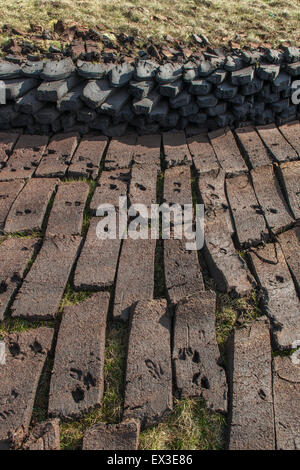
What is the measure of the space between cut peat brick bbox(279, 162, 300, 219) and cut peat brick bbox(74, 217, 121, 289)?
6.05 feet

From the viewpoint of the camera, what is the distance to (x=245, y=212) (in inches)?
167

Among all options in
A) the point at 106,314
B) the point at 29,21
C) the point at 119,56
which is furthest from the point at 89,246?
the point at 29,21

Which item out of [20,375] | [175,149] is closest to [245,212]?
[175,149]

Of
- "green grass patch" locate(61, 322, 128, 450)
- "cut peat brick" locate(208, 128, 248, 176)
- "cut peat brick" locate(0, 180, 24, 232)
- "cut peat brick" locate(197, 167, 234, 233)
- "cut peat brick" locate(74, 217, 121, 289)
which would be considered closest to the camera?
"green grass patch" locate(61, 322, 128, 450)

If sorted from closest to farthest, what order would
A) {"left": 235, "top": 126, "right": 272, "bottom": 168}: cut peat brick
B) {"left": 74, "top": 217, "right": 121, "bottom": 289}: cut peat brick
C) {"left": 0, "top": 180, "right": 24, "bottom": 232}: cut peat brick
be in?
{"left": 74, "top": 217, "right": 121, "bottom": 289}: cut peat brick, {"left": 0, "top": 180, "right": 24, "bottom": 232}: cut peat brick, {"left": 235, "top": 126, "right": 272, "bottom": 168}: cut peat brick

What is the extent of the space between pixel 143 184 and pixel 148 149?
71 centimetres

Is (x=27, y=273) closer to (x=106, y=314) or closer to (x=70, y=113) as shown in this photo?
(x=106, y=314)

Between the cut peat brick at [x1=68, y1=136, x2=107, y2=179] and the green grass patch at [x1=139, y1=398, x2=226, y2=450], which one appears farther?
the cut peat brick at [x1=68, y1=136, x2=107, y2=179]

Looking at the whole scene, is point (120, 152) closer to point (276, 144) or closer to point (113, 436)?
point (276, 144)

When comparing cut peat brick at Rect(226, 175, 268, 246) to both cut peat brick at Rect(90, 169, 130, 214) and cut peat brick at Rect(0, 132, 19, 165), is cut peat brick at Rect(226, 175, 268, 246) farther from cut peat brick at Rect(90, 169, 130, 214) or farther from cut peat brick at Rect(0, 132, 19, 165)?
cut peat brick at Rect(0, 132, 19, 165)

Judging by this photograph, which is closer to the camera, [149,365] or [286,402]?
[286,402]

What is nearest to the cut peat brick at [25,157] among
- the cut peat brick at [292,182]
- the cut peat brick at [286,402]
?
the cut peat brick at [292,182]

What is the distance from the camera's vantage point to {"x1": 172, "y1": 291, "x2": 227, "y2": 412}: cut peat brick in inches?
116

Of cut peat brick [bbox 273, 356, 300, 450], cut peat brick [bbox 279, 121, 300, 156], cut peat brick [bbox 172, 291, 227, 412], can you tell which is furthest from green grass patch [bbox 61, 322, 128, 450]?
cut peat brick [bbox 279, 121, 300, 156]
